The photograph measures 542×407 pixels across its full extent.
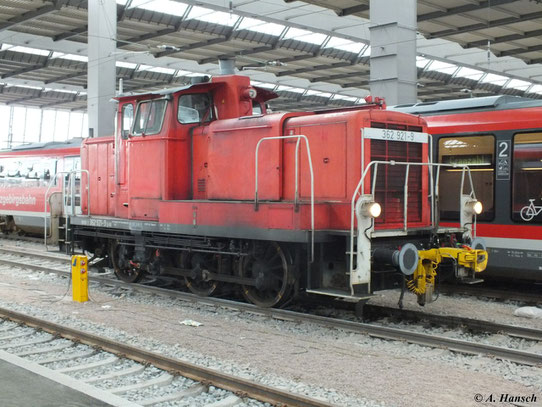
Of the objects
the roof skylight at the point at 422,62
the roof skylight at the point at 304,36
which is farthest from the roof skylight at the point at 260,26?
the roof skylight at the point at 422,62

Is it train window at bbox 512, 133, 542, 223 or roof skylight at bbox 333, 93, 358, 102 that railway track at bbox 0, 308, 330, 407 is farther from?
roof skylight at bbox 333, 93, 358, 102

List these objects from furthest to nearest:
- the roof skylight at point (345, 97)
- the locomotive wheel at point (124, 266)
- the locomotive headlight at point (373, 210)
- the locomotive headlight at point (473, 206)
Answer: the roof skylight at point (345, 97), the locomotive wheel at point (124, 266), the locomotive headlight at point (473, 206), the locomotive headlight at point (373, 210)

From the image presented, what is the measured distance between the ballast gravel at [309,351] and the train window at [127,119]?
8.35 feet

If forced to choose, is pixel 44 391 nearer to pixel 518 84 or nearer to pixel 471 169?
pixel 471 169

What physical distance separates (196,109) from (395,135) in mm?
3020

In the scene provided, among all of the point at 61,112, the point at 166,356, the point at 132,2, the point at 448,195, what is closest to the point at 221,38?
the point at 132,2

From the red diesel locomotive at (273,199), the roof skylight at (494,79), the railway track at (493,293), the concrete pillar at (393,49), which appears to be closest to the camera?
the red diesel locomotive at (273,199)

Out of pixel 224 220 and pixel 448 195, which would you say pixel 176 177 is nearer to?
pixel 224 220

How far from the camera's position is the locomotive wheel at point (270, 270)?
756 cm

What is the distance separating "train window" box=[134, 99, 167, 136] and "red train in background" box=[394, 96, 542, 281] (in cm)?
463

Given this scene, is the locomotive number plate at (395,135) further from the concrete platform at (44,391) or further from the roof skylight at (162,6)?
the roof skylight at (162,6)

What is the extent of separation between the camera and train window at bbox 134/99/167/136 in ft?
29.0

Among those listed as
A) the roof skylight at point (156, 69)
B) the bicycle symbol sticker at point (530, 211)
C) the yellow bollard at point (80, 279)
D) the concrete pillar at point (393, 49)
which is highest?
the roof skylight at point (156, 69)

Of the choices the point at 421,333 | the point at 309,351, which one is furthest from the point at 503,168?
the point at 309,351
